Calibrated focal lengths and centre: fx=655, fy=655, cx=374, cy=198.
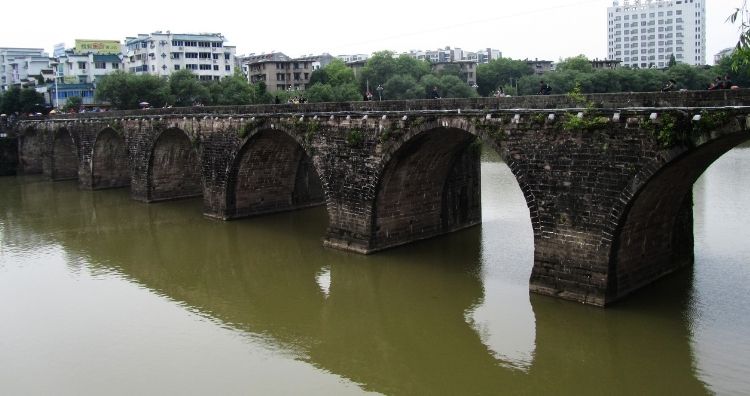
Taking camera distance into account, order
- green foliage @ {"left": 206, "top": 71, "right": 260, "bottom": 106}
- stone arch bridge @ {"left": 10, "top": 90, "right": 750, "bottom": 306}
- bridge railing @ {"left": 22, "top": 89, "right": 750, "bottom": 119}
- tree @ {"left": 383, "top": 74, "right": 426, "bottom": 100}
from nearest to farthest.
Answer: bridge railing @ {"left": 22, "top": 89, "right": 750, "bottom": 119} → stone arch bridge @ {"left": 10, "top": 90, "right": 750, "bottom": 306} → green foliage @ {"left": 206, "top": 71, "right": 260, "bottom": 106} → tree @ {"left": 383, "top": 74, "right": 426, "bottom": 100}

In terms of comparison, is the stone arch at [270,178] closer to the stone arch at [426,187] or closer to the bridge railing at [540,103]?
the bridge railing at [540,103]

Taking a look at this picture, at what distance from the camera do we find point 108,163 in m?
34.2

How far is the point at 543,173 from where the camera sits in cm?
1385

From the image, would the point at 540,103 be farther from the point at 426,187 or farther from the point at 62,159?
the point at 62,159

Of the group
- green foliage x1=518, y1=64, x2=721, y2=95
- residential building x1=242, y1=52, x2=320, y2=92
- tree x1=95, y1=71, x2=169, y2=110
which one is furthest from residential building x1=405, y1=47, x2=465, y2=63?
tree x1=95, y1=71, x2=169, y2=110

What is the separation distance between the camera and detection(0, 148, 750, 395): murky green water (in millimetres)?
10867

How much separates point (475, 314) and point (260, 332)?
4.41 m

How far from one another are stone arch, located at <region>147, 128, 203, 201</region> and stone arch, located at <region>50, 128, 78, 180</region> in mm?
12613

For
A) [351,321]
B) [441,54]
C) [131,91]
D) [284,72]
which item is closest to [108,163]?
[131,91]

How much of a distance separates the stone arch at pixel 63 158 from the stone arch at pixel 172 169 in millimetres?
12613

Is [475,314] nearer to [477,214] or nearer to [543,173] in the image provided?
[543,173]

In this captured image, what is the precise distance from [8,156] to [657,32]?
111188 millimetres

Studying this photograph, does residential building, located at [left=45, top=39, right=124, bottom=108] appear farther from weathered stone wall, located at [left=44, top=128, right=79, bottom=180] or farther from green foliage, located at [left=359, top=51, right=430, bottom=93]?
green foliage, located at [left=359, top=51, right=430, bottom=93]

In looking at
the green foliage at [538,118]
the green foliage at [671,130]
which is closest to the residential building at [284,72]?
the green foliage at [538,118]
